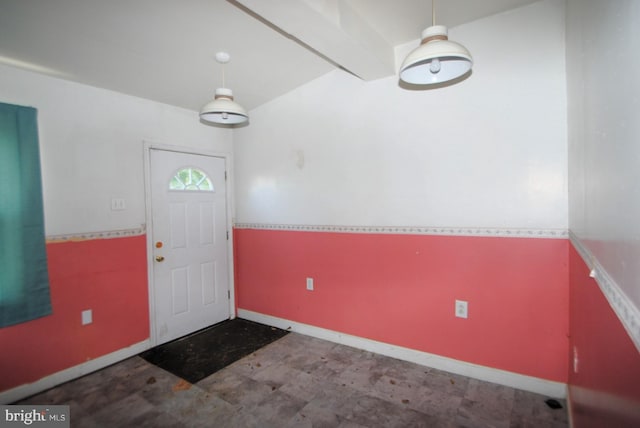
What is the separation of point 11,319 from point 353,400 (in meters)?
2.58

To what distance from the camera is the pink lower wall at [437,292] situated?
2100mm

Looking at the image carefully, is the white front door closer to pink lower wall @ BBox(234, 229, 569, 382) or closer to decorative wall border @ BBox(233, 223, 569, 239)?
pink lower wall @ BBox(234, 229, 569, 382)

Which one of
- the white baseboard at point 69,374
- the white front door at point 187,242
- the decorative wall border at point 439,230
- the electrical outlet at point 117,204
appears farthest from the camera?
the white front door at point 187,242

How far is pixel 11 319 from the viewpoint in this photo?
220 cm

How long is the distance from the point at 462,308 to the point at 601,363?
1.38 meters

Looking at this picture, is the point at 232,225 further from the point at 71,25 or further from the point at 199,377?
the point at 71,25

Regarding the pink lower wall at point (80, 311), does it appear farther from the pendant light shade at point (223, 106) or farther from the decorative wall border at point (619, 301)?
the decorative wall border at point (619, 301)

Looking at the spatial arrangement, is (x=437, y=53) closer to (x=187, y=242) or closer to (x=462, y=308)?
(x=462, y=308)

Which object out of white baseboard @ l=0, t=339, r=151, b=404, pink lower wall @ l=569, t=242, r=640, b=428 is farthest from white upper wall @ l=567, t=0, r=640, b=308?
white baseboard @ l=0, t=339, r=151, b=404

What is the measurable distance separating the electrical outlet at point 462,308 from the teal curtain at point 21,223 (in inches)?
128

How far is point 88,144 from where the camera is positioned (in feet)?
8.56

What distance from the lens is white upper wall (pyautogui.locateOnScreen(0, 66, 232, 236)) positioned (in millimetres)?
2373

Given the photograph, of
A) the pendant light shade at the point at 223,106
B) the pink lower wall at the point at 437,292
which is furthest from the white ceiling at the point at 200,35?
the pink lower wall at the point at 437,292

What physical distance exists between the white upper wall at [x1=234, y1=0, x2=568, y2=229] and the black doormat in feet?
4.29
